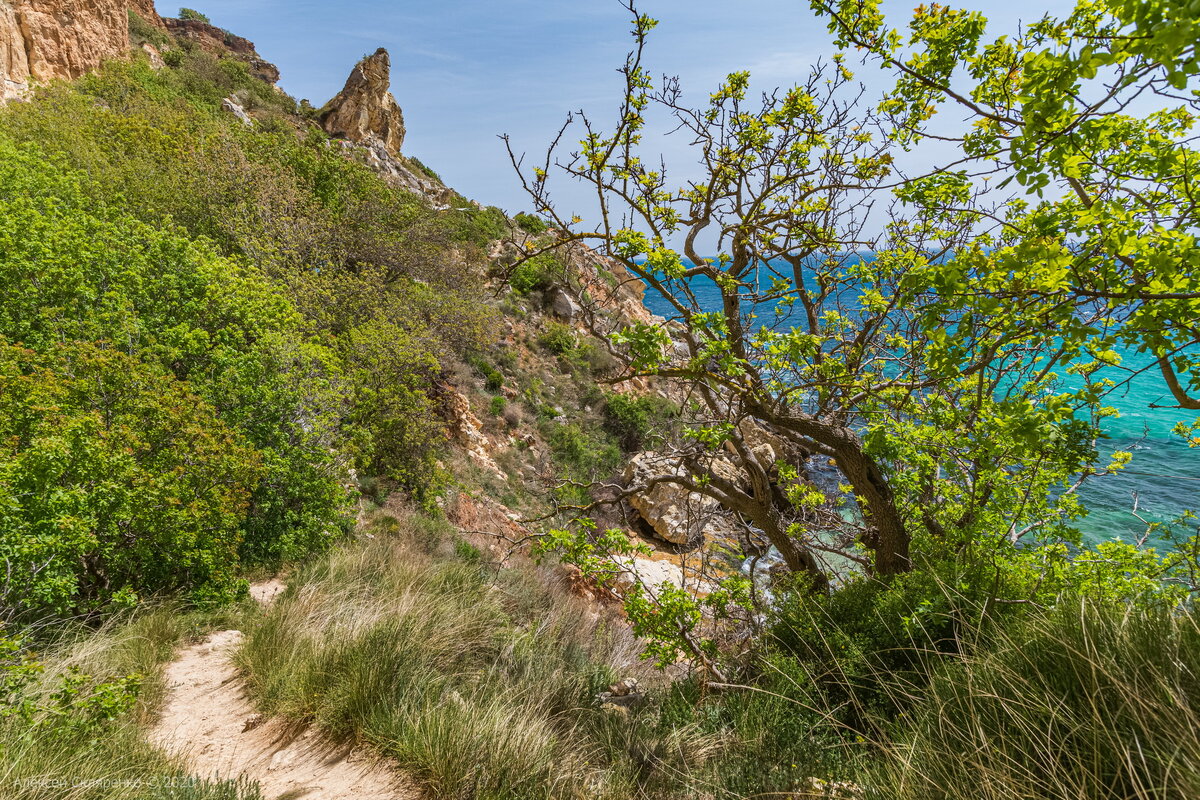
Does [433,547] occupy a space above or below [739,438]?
below

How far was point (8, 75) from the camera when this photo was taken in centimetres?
1888

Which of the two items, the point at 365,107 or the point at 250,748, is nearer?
the point at 250,748

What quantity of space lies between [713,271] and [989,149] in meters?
2.38

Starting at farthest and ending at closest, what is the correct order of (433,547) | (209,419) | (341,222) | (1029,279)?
(341,222)
(433,547)
(209,419)
(1029,279)

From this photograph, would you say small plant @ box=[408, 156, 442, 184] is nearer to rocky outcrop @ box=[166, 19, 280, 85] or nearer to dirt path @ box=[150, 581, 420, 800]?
rocky outcrop @ box=[166, 19, 280, 85]

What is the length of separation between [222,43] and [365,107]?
68.0 feet

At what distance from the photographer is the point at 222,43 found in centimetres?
4672

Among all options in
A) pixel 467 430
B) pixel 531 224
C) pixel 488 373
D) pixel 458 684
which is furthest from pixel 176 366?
pixel 531 224

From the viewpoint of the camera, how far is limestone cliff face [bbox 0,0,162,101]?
19.2m

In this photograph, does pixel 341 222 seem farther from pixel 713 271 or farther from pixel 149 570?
pixel 713 271

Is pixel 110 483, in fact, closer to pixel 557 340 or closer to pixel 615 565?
pixel 615 565

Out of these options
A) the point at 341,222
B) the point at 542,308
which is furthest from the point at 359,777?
the point at 542,308

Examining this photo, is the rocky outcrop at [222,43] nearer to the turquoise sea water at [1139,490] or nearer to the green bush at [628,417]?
the green bush at [628,417]

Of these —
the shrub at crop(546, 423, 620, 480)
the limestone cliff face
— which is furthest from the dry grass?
the limestone cliff face
